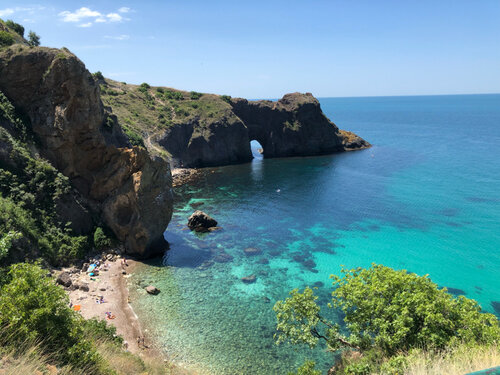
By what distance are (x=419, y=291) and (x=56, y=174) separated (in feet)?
142

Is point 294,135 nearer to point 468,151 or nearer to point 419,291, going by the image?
point 468,151

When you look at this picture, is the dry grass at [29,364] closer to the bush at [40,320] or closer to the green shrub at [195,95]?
the bush at [40,320]

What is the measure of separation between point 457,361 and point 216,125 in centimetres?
10289

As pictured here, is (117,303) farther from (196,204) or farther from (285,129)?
(285,129)

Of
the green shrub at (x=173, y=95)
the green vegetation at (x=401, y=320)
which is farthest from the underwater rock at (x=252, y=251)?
the green shrub at (x=173, y=95)

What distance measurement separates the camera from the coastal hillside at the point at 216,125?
10212 cm

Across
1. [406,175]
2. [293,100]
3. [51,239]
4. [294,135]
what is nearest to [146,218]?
[51,239]

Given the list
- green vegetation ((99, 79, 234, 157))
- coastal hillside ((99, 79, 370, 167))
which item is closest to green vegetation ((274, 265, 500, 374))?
coastal hillside ((99, 79, 370, 167))

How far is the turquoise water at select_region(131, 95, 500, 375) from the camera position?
3027 cm

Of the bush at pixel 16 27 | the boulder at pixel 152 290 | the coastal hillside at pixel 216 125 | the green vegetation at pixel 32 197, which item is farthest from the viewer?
the coastal hillside at pixel 216 125

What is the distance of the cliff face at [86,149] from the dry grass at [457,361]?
3584 cm

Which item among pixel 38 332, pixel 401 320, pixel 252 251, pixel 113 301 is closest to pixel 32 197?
pixel 113 301

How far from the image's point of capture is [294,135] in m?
125

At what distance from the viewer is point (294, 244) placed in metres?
50.5
